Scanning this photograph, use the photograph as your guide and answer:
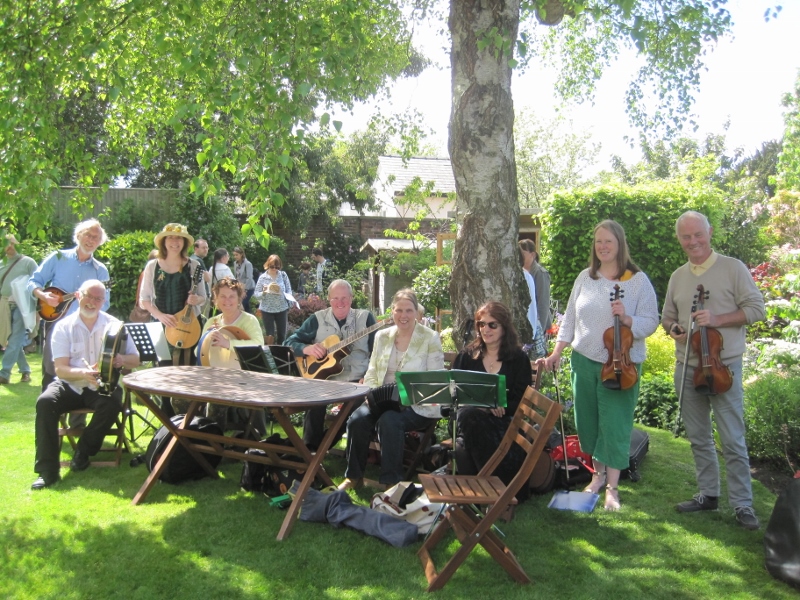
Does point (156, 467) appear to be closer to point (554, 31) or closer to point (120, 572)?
point (120, 572)

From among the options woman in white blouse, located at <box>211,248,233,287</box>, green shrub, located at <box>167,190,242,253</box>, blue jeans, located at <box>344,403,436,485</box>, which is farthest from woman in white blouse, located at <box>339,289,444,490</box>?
green shrub, located at <box>167,190,242,253</box>

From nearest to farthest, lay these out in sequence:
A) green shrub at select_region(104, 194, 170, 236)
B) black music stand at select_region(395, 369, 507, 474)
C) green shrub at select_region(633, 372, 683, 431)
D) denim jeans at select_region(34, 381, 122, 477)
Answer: black music stand at select_region(395, 369, 507, 474)
denim jeans at select_region(34, 381, 122, 477)
green shrub at select_region(633, 372, 683, 431)
green shrub at select_region(104, 194, 170, 236)

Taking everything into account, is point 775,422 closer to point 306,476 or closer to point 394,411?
point 394,411

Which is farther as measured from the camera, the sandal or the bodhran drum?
the bodhran drum

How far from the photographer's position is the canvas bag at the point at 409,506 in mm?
3930

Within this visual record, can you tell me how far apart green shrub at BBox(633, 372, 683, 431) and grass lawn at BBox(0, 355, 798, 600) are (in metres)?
1.87

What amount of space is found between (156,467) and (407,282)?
34.4ft

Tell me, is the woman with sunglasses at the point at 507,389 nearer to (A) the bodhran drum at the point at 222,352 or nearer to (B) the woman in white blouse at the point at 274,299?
(A) the bodhran drum at the point at 222,352

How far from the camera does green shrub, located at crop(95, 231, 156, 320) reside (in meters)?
11.7

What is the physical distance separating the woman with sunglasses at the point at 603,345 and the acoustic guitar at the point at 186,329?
10.2ft

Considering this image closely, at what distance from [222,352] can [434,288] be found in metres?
5.13

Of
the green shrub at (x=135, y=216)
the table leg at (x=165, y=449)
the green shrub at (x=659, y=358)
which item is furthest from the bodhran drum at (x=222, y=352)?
the green shrub at (x=135, y=216)

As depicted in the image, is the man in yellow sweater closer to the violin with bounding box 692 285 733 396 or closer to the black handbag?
the violin with bounding box 692 285 733 396

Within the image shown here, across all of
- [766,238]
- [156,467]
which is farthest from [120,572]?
[766,238]
